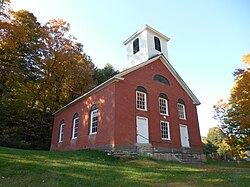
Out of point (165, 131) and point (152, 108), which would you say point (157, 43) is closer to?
point (152, 108)

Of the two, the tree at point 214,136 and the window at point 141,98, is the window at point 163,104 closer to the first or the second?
the window at point 141,98

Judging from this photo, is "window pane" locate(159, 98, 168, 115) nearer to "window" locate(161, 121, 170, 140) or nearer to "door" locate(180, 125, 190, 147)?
"window" locate(161, 121, 170, 140)

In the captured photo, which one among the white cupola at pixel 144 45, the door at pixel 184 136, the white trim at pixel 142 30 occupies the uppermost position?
the white trim at pixel 142 30

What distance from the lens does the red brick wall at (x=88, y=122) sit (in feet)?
43.0

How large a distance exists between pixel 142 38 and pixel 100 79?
424 inches

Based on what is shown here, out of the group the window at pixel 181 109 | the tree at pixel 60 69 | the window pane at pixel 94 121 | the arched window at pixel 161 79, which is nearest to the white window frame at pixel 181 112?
the window at pixel 181 109

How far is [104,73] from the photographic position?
95.4 feet

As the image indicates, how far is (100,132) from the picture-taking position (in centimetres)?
1370

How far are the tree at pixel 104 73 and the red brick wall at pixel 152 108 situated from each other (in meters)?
12.2

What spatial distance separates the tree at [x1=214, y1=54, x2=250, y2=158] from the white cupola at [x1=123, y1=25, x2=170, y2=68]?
294 inches

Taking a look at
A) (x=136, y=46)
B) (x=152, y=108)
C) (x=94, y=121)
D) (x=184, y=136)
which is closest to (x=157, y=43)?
(x=136, y=46)

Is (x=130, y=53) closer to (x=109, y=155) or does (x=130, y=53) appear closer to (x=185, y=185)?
(x=109, y=155)

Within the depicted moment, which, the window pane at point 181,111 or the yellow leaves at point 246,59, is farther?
the window pane at point 181,111

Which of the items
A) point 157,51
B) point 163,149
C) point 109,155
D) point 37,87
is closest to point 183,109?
point 163,149
